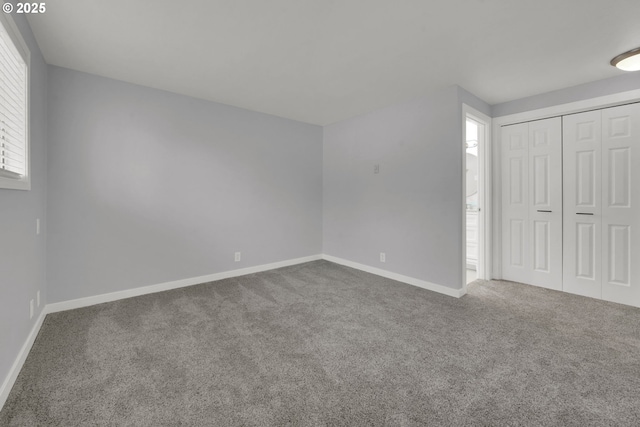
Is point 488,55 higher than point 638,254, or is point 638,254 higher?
point 488,55

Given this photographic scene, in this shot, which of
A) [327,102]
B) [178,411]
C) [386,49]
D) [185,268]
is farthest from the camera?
[327,102]

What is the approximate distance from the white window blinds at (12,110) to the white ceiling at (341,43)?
437 millimetres

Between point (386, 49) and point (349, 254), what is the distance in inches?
118

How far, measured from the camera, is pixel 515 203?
3.60 metres

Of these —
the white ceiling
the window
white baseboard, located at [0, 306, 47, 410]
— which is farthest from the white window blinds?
white baseboard, located at [0, 306, 47, 410]

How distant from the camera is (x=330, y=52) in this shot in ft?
7.95

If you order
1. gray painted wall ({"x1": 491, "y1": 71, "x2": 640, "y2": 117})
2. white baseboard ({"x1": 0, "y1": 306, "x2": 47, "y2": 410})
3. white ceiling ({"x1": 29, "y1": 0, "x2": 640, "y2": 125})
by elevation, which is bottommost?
white baseboard ({"x1": 0, "y1": 306, "x2": 47, "y2": 410})

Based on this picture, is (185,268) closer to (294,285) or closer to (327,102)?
(294,285)

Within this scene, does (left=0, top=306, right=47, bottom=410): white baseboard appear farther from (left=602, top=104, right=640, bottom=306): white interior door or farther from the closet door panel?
(left=602, top=104, right=640, bottom=306): white interior door

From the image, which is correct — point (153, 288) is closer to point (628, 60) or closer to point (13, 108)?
point (13, 108)

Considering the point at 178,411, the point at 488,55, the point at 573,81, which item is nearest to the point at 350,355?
the point at 178,411

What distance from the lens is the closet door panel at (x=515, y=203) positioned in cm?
352

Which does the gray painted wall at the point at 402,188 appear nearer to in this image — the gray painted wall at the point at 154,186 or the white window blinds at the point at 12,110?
the gray painted wall at the point at 154,186

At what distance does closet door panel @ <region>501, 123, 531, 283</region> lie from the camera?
3.52m
